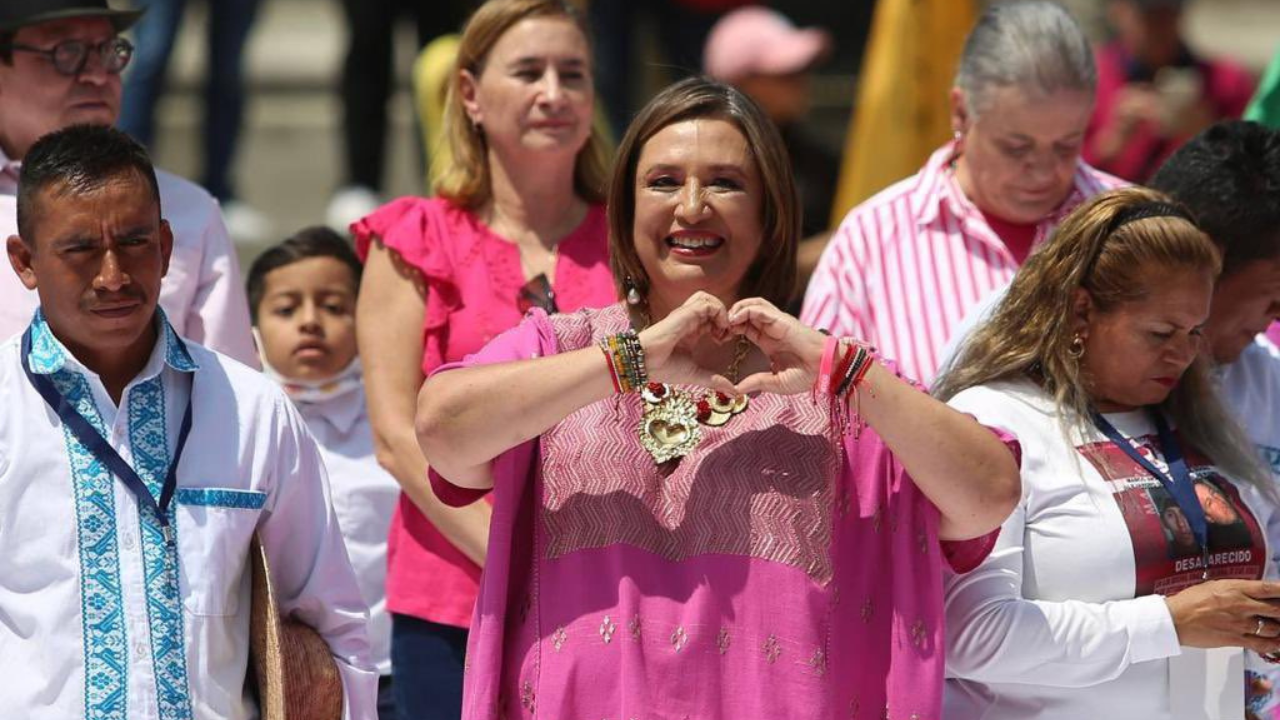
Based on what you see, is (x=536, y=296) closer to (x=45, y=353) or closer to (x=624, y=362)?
(x=624, y=362)

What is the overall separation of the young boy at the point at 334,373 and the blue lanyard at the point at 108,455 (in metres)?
1.50

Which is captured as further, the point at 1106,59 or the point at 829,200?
the point at 1106,59

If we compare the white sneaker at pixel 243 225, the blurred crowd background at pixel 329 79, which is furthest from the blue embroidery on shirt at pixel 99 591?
the white sneaker at pixel 243 225

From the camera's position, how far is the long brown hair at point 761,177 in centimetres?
398

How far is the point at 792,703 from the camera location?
368 centimetres

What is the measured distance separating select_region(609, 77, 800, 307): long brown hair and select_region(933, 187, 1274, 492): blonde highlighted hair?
1.54 feet

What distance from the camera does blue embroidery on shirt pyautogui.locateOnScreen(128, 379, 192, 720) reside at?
3.65m

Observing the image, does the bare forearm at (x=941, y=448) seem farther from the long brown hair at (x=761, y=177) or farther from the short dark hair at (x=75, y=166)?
the short dark hair at (x=75, y=166)

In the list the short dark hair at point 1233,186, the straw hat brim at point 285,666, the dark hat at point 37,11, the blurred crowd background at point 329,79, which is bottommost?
the straw hat brim at point 285,666

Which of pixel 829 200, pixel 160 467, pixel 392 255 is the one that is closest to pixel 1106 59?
pixel 829 200

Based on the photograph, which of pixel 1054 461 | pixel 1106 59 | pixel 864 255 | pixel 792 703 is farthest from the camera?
pixel 1106 59

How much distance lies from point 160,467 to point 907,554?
1.27m

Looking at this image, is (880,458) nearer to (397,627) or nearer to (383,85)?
(397,627)

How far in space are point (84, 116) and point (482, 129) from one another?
0.95m
